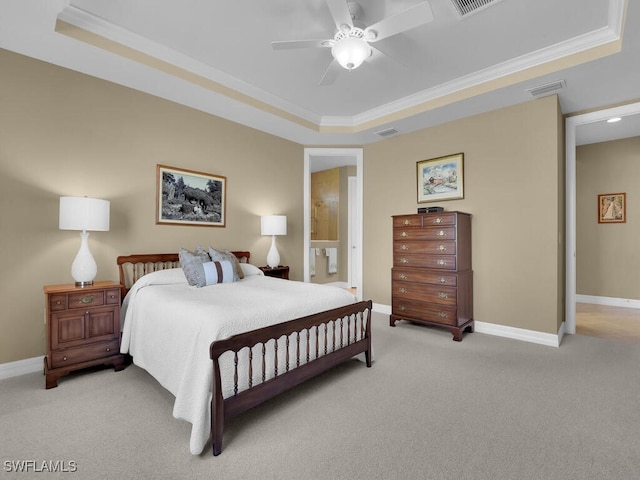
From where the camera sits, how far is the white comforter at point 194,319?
6.01 ft

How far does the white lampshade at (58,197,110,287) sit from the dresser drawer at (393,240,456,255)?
11.2 ft

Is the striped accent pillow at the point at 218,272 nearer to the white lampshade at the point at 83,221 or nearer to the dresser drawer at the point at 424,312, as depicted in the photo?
the white lampshade at the point at 83,221

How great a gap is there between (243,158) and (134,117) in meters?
1.42

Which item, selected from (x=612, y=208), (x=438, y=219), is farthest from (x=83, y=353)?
(x=612, y=208)

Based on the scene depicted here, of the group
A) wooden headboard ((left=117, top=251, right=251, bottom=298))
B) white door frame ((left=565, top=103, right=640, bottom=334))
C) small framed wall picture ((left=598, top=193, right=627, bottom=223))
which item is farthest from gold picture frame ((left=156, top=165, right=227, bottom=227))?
small framed wall picture ((left=598, top=193, right=627, bottom=223))

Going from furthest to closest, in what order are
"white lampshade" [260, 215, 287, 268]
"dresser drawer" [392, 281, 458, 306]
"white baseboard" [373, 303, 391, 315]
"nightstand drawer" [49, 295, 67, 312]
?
"white baseboard" [373, 303, 391, 315], "white lampshade" [260, 215, 287, 268], "dresser drawer" [392, 281, 458, 306], "nightstand drawer" [49, 295, 67, 312]

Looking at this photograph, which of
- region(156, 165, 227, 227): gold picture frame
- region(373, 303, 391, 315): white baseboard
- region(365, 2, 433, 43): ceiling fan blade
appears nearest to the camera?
region(365, 2, 433, 43): ceiling fan blade

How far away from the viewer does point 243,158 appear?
4.50 m

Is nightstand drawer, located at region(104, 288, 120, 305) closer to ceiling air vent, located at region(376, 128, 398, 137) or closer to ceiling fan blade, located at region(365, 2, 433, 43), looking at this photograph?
ceiling fan blade, located at region(365, 2, 433, 43)

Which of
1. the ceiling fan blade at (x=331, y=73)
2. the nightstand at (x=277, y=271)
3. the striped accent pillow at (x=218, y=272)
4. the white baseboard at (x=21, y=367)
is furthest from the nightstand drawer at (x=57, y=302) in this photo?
the ceiling fan blade at (x=331, y=73)

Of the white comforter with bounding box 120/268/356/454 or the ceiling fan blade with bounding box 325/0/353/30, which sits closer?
the white comforter with bounding box 120/268/356/454

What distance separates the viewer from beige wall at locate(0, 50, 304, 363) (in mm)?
2758

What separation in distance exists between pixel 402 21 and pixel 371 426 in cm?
279

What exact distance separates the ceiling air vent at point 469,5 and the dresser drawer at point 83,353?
13.2 feet
